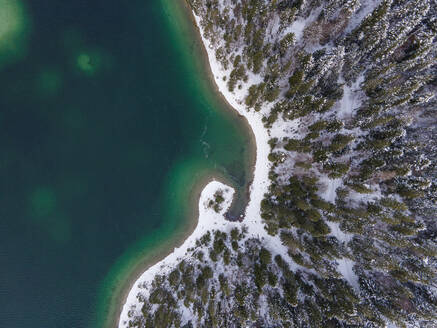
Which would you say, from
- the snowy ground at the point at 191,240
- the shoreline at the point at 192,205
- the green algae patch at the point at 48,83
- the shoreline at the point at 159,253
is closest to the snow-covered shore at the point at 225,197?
the snowy ground at the point at 191,240

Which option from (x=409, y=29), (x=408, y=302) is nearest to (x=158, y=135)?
(x=409, y=29)

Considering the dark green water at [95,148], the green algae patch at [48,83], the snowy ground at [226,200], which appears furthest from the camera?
the green algae patch at [48,83]

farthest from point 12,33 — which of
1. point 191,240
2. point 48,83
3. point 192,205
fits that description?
point 191,240

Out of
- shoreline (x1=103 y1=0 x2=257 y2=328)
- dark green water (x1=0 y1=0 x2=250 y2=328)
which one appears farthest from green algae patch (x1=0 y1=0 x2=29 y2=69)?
shoreline (x1=103 y1=0 x2=257 y2=328)

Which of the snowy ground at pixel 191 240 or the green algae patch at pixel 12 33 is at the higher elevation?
the green algae patch at pixel 12 33

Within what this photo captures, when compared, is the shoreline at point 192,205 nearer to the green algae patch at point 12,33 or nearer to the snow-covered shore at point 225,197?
the snow-covered shore at point 225,197

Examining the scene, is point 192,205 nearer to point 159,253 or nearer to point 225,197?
point 225,197

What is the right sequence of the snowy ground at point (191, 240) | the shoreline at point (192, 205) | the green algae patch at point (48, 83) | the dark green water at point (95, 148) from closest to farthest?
1. the snowy ground at point (191, 240)
2. the shoreline at point (192, 205)
3. the dark green water at point (95, 148)
4. the green algae patch at point (48, 83)
